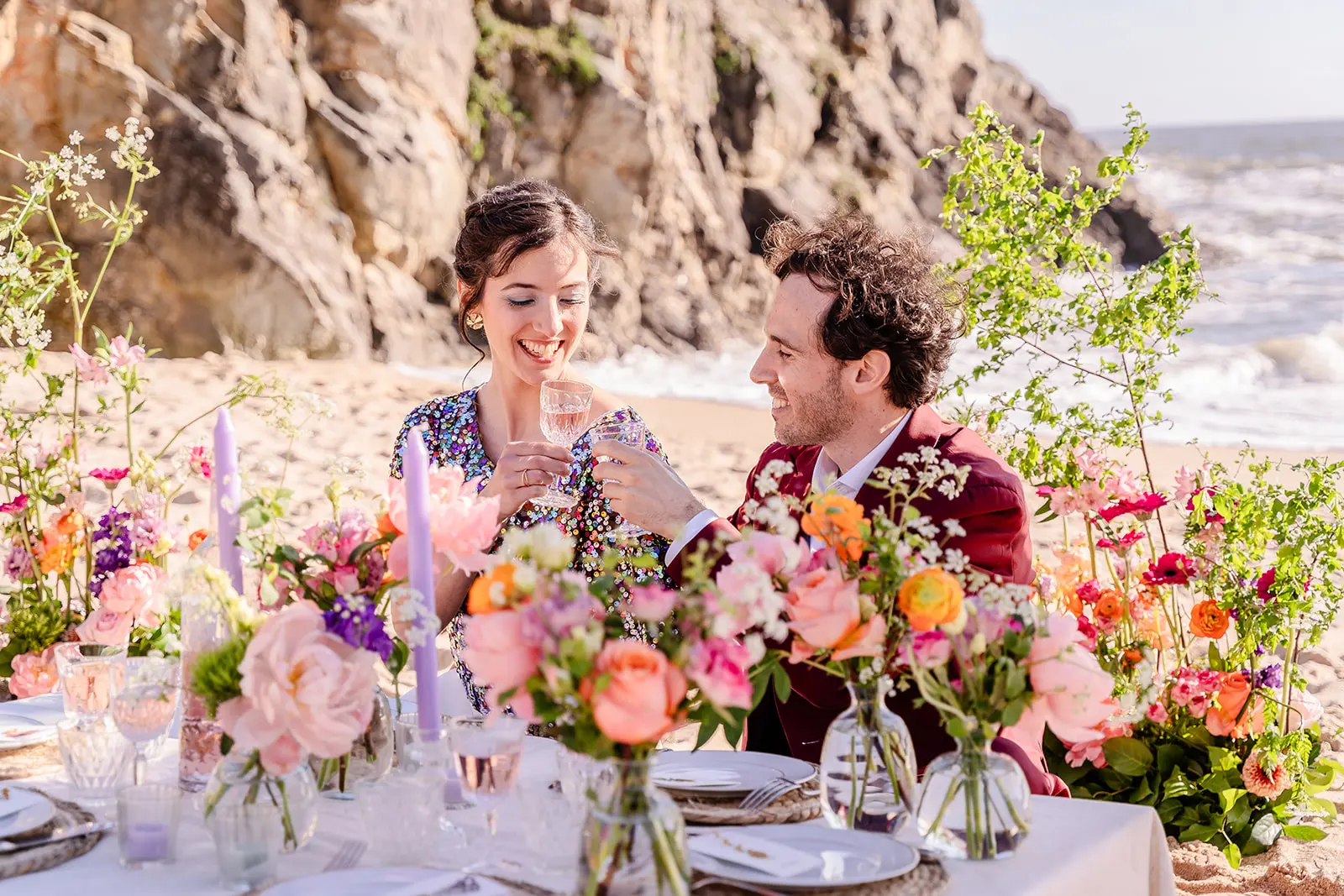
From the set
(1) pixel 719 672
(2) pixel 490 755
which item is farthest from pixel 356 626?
(1) pixel 719 672

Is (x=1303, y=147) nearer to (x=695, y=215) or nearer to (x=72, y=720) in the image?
(x=695, y=215)

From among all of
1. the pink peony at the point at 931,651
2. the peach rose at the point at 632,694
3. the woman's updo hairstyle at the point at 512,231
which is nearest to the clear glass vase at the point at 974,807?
the pink peony at the point at 931,651

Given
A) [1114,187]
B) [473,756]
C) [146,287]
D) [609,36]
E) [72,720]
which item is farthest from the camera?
[609,36]

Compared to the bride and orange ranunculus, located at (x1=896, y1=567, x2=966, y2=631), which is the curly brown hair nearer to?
the bride

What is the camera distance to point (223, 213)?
12.1m

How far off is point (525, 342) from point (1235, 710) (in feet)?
6.46

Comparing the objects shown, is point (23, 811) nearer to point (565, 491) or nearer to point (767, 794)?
point (767, 794)

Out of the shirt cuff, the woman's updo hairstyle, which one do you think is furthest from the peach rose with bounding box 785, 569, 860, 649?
the woman's updo hairstyle

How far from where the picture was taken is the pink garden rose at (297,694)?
1.65 metres

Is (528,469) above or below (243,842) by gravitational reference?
above

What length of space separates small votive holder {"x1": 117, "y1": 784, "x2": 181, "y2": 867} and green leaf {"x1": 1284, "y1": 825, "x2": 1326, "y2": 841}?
2.95 metres

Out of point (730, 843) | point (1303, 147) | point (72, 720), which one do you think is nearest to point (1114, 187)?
point (730, 843)

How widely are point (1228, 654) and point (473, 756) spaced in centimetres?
244

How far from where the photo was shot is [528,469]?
2.81 metres
